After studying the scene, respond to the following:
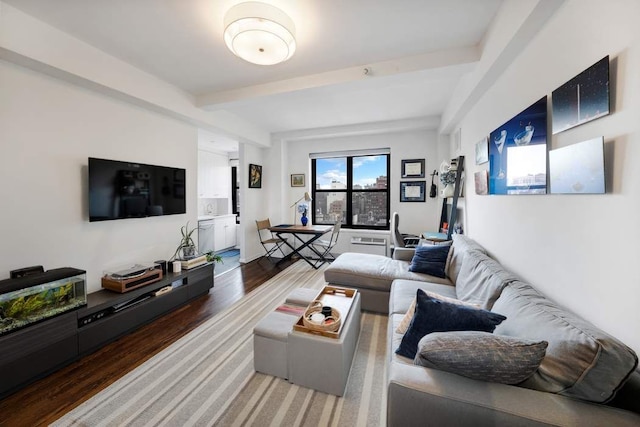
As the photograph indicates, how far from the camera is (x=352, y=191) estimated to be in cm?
527

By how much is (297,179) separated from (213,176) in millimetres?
2127

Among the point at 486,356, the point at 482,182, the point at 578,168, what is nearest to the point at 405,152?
the point at 482,182

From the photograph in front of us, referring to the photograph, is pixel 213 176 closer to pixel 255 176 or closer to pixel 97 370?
pixel 255 176

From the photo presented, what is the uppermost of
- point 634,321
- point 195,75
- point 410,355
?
point 195,75

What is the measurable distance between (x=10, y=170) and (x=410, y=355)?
3.21m

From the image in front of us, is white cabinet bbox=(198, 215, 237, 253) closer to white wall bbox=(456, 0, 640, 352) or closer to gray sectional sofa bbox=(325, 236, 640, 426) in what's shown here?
gray sectional sofa bbox=(325, 236, 640, 426)

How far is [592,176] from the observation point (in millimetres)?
1077

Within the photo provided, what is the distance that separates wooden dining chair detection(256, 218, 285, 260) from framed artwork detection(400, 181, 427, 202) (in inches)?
98.4

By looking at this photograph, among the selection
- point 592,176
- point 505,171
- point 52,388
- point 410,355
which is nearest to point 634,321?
point 592,176

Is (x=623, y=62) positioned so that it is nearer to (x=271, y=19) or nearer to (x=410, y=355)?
(x=410, y=355)

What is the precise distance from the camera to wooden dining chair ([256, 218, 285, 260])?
15.9 feet

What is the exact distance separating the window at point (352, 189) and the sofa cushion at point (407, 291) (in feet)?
8.83

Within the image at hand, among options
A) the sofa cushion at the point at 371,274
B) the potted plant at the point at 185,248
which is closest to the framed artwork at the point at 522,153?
the sofa cushion at the point at 371,274

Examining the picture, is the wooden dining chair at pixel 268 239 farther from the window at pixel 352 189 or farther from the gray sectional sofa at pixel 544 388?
the gray sectional sofa at pixel 544 388
